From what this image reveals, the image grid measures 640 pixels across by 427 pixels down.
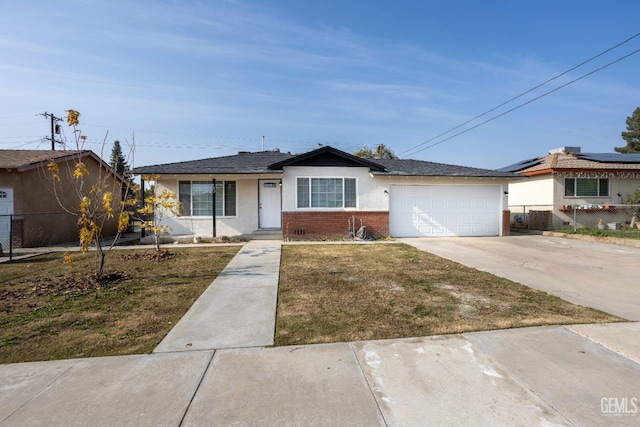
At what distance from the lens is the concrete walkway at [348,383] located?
7.74 ft

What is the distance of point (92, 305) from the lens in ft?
16.3

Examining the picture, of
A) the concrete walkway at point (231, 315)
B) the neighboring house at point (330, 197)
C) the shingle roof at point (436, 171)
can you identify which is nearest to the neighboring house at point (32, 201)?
the neighboring house at point (330, 197)

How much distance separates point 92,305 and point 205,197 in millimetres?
9341

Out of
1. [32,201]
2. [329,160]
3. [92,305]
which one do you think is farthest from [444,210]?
→ [32,201]

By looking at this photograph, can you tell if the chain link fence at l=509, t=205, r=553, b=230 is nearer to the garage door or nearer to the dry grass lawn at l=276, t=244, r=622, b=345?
the garage door

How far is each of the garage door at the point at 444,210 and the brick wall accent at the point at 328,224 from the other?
0.74m

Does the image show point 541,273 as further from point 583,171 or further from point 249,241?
point 583,171

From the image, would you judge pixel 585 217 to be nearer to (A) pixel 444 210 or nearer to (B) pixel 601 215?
(B) pixel 601 215

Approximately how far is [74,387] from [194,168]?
460 inches

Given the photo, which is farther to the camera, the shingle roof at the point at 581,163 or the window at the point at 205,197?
the shingle roof at the point at 581,163

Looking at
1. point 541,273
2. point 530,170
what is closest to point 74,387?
point 541,273

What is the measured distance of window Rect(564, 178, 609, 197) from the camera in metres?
16.8

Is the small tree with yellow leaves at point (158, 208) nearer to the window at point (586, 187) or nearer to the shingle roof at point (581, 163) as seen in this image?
the shingle roof at point (581, 163)

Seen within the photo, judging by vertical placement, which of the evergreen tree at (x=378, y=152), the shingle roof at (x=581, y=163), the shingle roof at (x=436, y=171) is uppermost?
the evergreen tree at (x=378, y=152)
